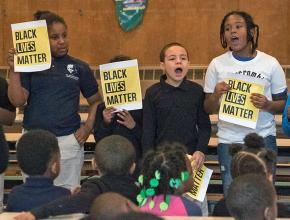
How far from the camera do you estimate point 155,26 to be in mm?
10992

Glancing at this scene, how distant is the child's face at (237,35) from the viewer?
5090mm

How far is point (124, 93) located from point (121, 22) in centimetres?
581

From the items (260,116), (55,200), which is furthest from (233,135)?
(55,200)

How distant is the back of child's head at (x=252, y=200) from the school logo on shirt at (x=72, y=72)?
255 cm

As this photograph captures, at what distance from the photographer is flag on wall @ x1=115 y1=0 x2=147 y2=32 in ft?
35.6

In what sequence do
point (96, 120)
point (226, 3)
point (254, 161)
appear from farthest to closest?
point (226, 3) → point (96, 120) → point (254, 161)

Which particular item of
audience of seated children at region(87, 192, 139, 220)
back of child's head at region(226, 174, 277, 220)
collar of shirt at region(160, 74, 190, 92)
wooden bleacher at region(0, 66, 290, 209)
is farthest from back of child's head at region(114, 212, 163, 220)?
wooden bleacher at region(0, 66, 290, 209)

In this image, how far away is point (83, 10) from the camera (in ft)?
36.7

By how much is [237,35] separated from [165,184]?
5.76 ft

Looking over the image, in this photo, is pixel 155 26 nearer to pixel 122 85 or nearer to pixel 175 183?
pixel 122 85

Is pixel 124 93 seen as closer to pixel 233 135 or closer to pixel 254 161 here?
pixel 233 135

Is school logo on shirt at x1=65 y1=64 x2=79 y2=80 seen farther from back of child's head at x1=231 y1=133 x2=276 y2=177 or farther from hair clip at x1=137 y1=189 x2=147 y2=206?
hair clip at x1=137 y1=189 x2=147 y2=206

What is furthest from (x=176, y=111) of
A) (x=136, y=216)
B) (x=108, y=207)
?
(x=136, y=216)

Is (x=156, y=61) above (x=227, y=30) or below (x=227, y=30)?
below
